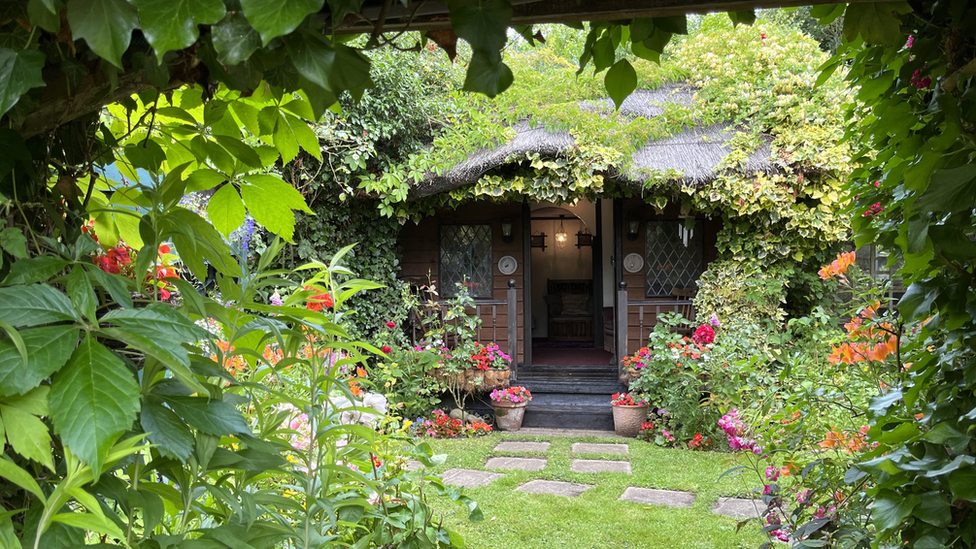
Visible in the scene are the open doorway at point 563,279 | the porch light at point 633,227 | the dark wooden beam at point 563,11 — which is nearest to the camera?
the dark wooden beam at point 563,11

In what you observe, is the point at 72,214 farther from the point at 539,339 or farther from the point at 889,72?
the point at 539,339

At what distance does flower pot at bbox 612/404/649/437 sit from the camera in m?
5.93

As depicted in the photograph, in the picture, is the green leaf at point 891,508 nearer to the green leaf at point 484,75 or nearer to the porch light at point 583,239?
the green leaf at point 484,75

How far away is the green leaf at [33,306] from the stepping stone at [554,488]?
395 cm

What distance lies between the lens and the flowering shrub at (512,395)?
625 cm

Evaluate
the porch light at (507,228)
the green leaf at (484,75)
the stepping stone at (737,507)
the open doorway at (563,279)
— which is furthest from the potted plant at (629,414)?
the green leaf at (484,75)

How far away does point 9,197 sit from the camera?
2.35 feet

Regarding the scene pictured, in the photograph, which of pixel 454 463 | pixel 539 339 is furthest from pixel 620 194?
pixel 539 339

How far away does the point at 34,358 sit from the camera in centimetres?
53

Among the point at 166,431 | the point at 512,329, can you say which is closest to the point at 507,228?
the point at 512,329

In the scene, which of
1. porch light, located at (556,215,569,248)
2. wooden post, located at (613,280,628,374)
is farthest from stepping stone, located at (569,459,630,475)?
porch light, located at (556,215,569,248)

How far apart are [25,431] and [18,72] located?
34cm

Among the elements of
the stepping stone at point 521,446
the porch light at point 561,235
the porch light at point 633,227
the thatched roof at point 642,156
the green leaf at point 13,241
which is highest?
the thatched roof at point 642,156

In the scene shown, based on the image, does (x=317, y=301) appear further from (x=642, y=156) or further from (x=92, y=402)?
(x=642, y=156)
